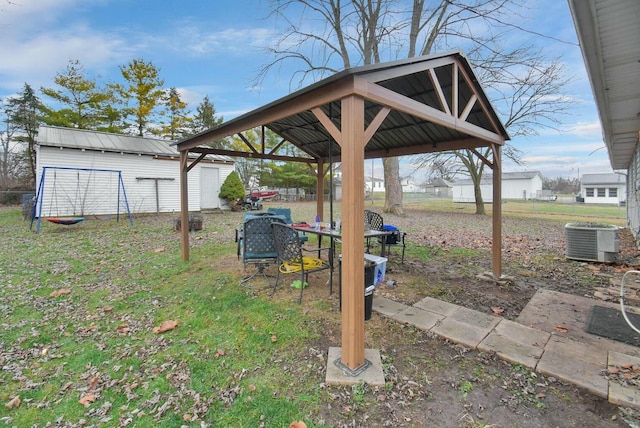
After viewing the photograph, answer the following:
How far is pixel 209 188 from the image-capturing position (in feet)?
50.2

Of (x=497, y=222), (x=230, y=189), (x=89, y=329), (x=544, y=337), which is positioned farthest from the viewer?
(x=230, y=189)

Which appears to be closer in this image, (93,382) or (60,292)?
(93,382)

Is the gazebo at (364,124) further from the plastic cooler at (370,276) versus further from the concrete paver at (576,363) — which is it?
the concrete paver at (576,363)

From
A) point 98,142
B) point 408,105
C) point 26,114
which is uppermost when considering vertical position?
point 26,114

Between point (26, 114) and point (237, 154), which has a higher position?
point (26, 114)

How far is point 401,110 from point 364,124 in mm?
1431

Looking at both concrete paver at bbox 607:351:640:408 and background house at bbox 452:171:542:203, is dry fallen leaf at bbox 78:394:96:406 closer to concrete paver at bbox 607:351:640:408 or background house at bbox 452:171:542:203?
concrete paver at bbox 607:351:640:408

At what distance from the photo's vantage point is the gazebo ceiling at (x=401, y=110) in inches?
98.8

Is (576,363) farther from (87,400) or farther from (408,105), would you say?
(87,400)

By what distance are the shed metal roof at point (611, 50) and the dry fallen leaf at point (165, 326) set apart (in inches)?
181

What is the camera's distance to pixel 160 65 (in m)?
19.4

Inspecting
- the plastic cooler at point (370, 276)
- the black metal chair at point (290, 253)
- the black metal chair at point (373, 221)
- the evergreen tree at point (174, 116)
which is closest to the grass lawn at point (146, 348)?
the black metal chair at point (290, 253)

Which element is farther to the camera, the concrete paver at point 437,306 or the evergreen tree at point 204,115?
the evergreen tree at point 204,115

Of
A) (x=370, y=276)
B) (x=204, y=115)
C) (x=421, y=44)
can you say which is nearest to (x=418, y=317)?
(x=370, y=276)
